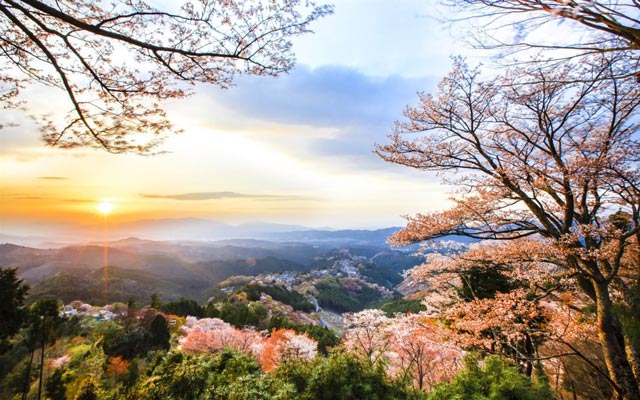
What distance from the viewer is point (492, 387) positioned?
367 cm

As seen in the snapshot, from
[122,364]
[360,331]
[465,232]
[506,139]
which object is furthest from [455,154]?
[122,364]

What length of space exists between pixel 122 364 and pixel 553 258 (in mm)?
25237

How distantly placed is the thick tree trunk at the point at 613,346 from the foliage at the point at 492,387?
151 cm

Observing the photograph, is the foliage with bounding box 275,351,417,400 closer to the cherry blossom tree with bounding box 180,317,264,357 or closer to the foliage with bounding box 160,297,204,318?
the cherry blossom tree with bounding box 180,317,264,357

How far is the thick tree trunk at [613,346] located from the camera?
423 centimetres

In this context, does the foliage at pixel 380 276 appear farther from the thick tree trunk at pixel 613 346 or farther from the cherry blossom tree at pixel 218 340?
the thick tree trunk at pixel 613 346

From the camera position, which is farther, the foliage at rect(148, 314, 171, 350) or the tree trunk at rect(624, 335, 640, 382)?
the foliage at rect(148, 314, 171, 350)

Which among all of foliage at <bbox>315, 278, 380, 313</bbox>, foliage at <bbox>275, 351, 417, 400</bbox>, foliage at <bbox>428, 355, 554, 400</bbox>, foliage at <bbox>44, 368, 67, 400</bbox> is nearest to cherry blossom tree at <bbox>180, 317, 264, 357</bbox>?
foliage at <bbox>44, 368, 67, 400</bbox>

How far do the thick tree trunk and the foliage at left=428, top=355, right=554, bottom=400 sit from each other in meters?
1.51

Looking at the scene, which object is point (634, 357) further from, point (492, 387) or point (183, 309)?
point (183, 309)

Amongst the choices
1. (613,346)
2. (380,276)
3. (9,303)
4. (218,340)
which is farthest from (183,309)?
(380,276)

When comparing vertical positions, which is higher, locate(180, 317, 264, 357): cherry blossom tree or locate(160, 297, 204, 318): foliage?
locate(180, 317, 264, 357): cherry blossom tree

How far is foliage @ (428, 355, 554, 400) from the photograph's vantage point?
11.7ft

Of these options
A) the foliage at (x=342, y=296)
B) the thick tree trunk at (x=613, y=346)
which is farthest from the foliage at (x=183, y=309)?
the foliage at (x=342, y=296)
